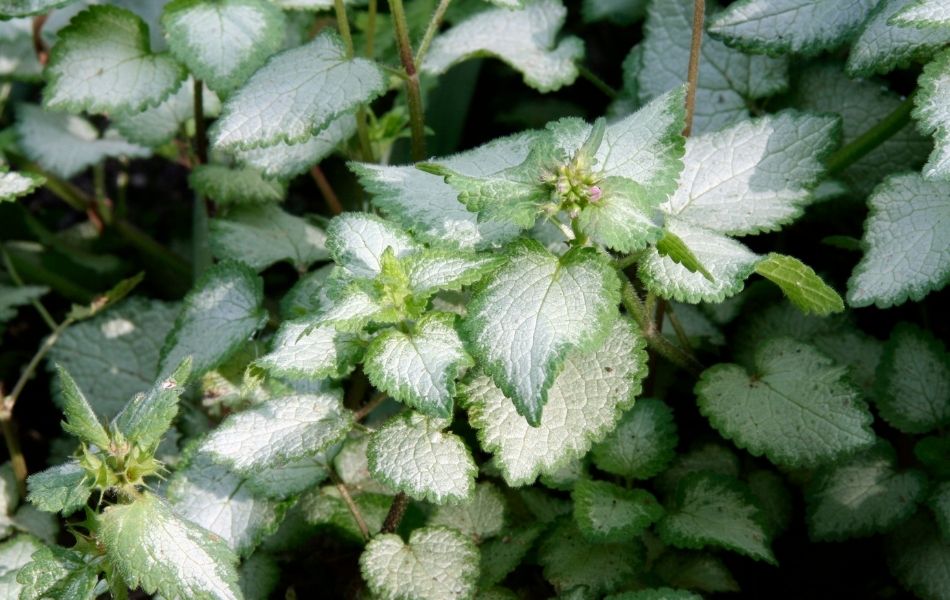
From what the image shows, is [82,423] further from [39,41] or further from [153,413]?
[39,41]

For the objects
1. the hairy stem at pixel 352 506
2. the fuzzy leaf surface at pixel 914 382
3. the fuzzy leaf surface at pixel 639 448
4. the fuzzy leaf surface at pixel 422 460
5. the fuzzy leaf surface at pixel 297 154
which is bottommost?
the hairy stem at pixel 352 506

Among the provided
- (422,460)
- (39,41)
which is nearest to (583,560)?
(422,460)

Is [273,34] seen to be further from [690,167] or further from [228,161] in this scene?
[690,167]

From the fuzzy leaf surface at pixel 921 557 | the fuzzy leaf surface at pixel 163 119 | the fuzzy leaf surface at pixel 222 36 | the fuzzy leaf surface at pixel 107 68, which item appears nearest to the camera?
the fuzzy leaf surface at pixel 921 557

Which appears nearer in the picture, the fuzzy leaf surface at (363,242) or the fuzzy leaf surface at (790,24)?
the fuzzy leaf surface at (363,242)

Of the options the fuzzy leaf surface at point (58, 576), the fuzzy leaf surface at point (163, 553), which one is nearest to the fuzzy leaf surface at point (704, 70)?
the fuzzy leaf surface at point (163, 553)

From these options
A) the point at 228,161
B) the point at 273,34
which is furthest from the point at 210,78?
the point at 228,161

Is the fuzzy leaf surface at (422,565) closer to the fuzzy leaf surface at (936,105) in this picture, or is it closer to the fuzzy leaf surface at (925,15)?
the fuzzy leaf surface at (936,105)
